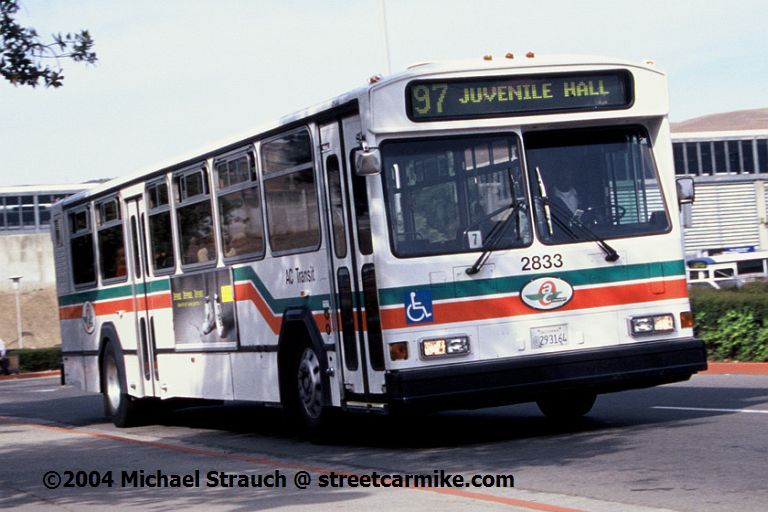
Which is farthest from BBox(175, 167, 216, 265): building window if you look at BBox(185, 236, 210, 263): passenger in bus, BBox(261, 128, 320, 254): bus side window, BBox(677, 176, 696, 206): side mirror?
BBox(677, 176, 696, 206): side mirror

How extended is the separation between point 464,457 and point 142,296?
763 centimetres

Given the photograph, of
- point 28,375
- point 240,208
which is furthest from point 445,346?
point 28,375

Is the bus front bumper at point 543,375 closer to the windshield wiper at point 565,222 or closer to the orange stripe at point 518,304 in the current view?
the orange stripe at point 518,304

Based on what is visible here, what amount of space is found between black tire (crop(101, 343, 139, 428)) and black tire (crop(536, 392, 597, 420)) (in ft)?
23.1

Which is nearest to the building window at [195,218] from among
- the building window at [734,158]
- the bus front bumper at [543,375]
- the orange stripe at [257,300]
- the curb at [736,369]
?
the orange stripe at [257,300]

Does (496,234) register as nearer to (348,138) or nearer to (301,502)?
(348,138)

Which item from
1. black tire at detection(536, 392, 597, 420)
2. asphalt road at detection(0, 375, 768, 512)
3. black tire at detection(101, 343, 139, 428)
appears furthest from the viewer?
black tire at detection(101, 343, 139, 428)

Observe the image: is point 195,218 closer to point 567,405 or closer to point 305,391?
point 305,391

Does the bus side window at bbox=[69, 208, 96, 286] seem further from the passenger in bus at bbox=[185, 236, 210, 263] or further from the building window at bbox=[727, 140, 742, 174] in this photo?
A: the building window at bbox=[727, 140, 742, 174]

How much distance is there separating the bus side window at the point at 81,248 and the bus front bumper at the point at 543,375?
971 cm

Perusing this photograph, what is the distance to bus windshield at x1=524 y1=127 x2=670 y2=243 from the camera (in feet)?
39.2

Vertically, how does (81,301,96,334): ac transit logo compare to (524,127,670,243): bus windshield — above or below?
below

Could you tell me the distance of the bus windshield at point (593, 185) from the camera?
11945 millimetres

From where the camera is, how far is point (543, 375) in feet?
38.2
